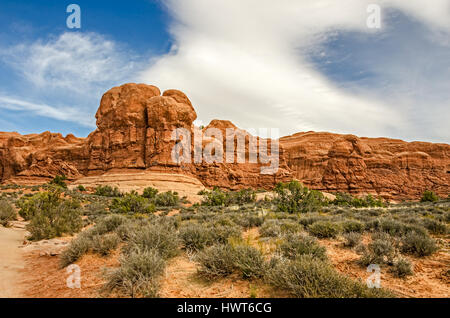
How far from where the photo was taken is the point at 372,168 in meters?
56.9

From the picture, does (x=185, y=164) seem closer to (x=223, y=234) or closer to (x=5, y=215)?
(x=5, y=215)

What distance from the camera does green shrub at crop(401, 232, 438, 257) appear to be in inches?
189

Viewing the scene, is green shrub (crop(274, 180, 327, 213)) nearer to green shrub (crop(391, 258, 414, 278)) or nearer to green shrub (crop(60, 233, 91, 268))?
green shrub (crop(391, 258, 414, 278))

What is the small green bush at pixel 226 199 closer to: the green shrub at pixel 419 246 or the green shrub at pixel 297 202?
the green shrub at pixel 297 202

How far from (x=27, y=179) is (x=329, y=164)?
6203 centimetres

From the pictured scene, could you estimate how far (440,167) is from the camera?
56594mm

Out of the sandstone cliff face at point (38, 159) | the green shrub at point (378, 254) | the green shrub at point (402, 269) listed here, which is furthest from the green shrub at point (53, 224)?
the sandstone cliff face at point (38, 159)

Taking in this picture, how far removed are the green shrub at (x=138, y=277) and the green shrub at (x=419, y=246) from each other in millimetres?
5128

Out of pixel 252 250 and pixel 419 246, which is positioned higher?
pixel 252 250

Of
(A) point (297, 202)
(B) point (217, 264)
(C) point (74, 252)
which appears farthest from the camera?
(A) point (297, 202)

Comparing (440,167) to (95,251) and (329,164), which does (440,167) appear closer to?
(329,164)

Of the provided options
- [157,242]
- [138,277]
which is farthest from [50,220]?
[138,277]

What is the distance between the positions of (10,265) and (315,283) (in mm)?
6334
